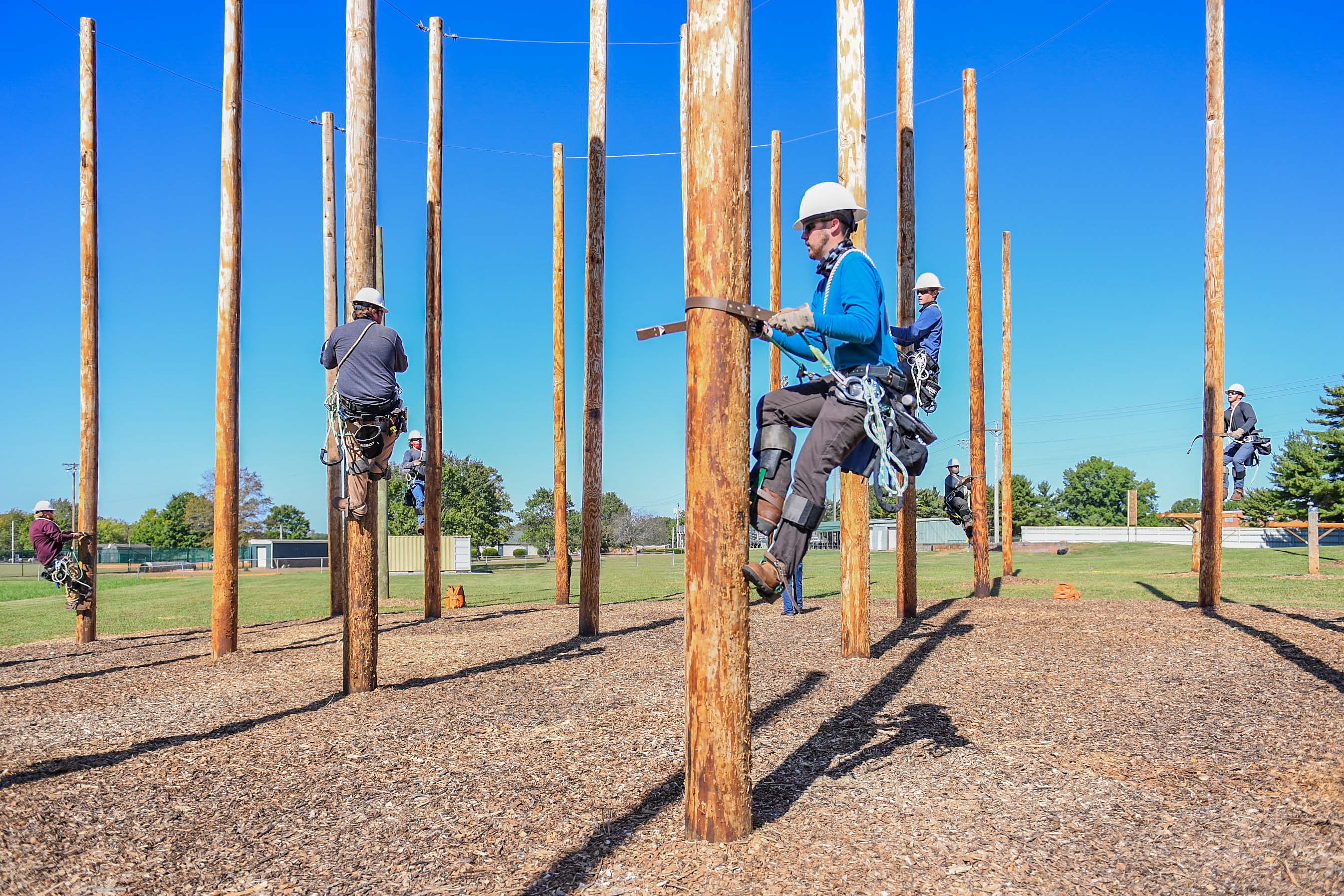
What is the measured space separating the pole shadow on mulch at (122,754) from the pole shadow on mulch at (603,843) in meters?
3.75

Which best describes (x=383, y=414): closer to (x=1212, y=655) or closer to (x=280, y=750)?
(x=280, y=750)

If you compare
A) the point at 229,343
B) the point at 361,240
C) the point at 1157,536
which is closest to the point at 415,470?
the point at 229,343

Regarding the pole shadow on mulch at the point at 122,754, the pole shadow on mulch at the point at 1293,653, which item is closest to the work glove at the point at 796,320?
the pole shadow on mulch at the point at 122,754

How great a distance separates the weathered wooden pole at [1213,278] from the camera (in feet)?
44.2

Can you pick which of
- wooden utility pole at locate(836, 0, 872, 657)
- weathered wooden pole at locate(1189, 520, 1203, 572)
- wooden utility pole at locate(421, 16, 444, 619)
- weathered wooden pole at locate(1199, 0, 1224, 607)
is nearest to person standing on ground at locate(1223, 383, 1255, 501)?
weathered wooden pole at locate(1199, 0, 1224, 607)

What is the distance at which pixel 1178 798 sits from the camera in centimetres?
546

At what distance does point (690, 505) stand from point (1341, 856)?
11.2ft

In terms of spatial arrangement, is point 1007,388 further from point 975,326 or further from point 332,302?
point 332,302

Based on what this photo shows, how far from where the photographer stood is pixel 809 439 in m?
5.04

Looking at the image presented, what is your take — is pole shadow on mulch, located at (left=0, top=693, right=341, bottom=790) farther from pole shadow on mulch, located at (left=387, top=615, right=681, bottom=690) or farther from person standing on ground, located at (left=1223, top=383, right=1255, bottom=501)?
person standing on ground, located at (left=1223, top=383, right=1255, bottom=501)

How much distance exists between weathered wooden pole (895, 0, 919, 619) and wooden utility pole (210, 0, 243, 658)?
8.05 m

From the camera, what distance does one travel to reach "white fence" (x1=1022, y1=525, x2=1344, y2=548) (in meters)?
51.5

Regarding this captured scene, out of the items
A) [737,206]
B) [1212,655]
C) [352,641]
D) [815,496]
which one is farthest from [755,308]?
[1212,655]

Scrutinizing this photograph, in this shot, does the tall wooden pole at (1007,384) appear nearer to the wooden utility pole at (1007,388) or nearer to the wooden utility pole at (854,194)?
the wooden utility pole at (1007,388)
